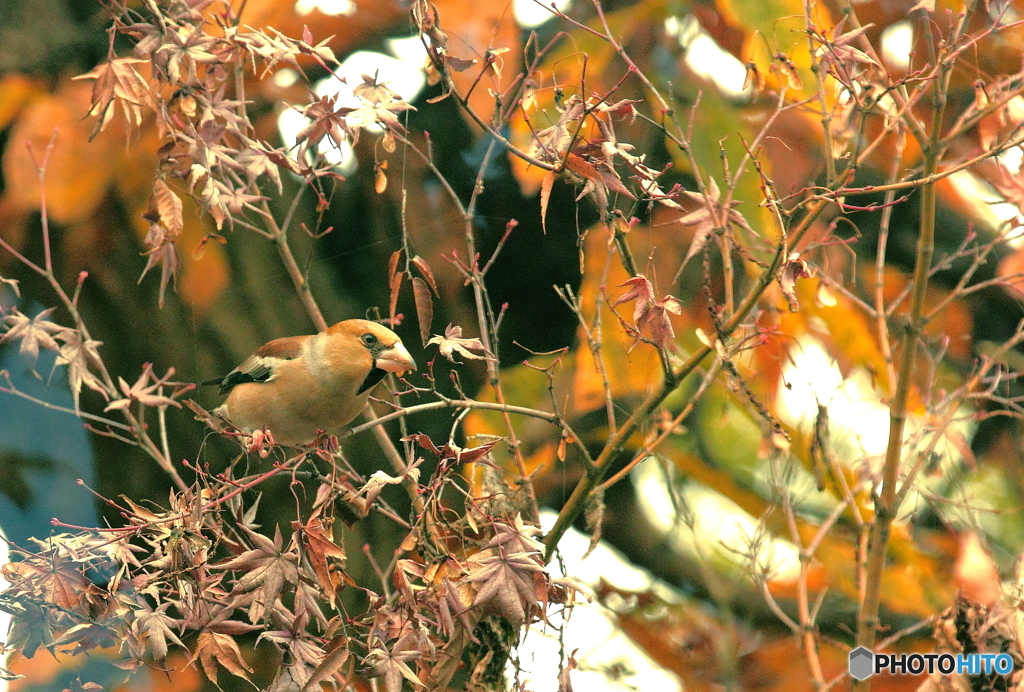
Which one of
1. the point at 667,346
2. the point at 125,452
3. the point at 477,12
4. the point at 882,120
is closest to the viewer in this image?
the point at 667,346

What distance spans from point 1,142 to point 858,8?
5.95 ft

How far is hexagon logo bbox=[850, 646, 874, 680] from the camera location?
1.57 metres

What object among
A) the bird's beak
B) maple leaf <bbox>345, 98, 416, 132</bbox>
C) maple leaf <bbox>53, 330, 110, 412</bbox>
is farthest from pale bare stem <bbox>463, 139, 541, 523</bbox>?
maple leaf <bbox>53, 330, 110, 412</bbox>

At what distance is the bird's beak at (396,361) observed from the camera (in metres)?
1.43

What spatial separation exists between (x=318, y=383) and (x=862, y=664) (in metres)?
1.11

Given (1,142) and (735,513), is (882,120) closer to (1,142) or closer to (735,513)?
(735,513)

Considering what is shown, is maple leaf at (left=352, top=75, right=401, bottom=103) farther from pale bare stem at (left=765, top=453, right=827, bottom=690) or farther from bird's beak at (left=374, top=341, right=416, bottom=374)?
pale bare stem at (left=765, top=453, right=827, bottom=690)

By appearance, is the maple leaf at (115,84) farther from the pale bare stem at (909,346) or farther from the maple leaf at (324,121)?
the pale bare stem at (909,346)

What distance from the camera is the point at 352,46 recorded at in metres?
1.72

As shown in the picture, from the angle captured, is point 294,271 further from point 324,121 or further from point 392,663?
point 392,663

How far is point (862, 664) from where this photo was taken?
1.59m

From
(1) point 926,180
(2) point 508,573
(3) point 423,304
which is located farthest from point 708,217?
(2) point 508,573

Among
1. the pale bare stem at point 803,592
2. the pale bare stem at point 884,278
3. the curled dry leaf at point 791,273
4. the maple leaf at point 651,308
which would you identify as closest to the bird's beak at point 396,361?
the maple leaf at point 651,308

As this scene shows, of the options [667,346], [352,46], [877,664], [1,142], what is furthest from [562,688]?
[1,142]
